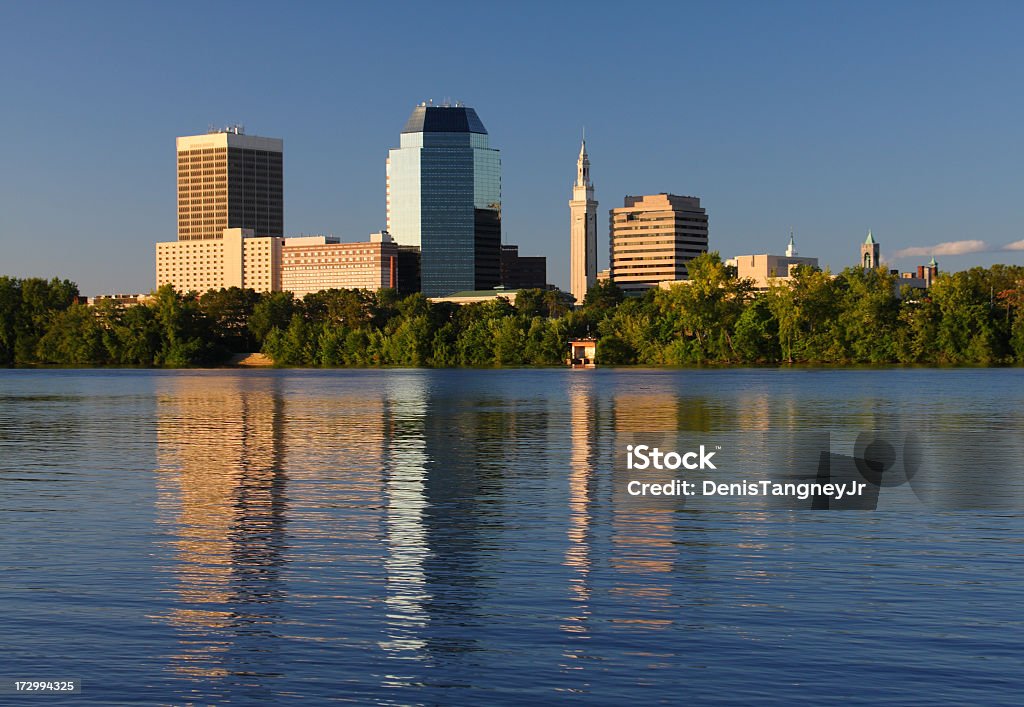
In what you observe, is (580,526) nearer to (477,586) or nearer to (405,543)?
(405,543)

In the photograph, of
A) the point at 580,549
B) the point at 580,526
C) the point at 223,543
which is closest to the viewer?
the point at 580,549

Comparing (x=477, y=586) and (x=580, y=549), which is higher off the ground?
(x=580, y=549)

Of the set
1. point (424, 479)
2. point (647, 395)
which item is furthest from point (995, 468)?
point (647, 395)

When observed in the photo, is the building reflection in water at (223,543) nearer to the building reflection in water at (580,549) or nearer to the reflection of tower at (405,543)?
the reflection of tower at (405,543)

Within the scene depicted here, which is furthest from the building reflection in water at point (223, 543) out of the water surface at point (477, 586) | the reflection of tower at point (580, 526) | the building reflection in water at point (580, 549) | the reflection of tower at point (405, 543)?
the reflection of tower at point (580, 526)

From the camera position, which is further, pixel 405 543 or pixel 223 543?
pixel 223 543

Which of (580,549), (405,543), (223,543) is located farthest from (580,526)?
(223,543)

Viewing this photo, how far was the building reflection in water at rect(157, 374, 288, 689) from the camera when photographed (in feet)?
60.4

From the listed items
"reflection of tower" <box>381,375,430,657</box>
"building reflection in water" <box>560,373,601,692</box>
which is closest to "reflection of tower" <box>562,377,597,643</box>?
"building reflection in water" <box>560,373,601,692</box>

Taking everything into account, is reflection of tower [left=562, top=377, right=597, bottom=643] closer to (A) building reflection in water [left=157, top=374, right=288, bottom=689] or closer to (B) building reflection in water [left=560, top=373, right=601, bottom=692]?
(B) building reflection in water [left=560, top=373, right=601, bottom=692]

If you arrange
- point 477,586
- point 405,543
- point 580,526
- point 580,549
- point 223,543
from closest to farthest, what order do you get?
point 477,586 < point 580,549 < point 405,543 < point 223,543 < point 580,526

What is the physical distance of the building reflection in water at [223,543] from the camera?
1842 centimetres

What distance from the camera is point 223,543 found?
27.2 m

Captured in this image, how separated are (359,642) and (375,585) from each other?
385cm
